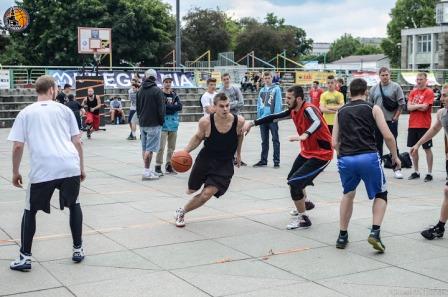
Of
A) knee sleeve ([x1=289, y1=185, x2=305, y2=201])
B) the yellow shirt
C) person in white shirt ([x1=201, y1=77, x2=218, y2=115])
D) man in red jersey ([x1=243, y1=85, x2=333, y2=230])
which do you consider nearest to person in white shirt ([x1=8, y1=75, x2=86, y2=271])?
man in red jersey ([x1=243, y1=85, x2=333, y2=230])

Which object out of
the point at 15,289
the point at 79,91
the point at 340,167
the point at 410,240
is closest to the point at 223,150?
the point at 340,167

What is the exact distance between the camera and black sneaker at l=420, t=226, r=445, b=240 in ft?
22.5

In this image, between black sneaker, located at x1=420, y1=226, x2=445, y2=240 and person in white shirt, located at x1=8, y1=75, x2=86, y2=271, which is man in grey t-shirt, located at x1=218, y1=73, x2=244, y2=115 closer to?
black sneaker, located at x1=420, y1=226, x2=445, y2=240

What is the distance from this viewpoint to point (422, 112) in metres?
11.6

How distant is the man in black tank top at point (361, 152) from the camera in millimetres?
6375

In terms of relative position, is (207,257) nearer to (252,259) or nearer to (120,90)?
(252,259)

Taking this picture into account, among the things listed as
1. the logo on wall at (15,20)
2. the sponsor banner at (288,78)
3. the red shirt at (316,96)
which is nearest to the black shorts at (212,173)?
the red shirt at (316,96)

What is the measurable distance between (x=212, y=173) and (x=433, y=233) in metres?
2.45

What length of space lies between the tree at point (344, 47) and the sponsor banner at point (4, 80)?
137 meters

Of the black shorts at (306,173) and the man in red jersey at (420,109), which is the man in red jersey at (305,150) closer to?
the black shorts at (306,173)

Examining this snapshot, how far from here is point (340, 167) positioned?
21.5 feet

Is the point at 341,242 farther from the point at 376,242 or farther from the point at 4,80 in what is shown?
the point at 4,80

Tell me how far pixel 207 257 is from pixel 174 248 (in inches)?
18.7

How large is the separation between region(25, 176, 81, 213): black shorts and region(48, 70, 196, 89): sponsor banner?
20.0 m
